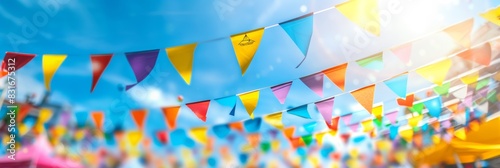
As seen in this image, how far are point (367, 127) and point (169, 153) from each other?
21.1ft

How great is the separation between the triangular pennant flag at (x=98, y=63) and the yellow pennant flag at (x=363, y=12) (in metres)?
3.24

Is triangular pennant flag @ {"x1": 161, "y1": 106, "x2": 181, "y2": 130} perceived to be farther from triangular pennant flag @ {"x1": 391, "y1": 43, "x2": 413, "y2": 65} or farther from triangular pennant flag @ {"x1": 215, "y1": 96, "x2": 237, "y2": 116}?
triangular pennant flag @ {"x1": 391, "y1": 43, "x2": 413, "y2": 65}

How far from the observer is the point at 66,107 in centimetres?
644

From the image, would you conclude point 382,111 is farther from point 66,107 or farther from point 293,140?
point 66,107

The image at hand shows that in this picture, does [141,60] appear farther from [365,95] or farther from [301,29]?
[365,95]

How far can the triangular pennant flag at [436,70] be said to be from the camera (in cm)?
481

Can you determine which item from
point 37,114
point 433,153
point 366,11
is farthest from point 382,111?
point 37,114

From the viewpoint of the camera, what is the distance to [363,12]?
350 centimetres

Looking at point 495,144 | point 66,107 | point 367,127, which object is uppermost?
point 66,107

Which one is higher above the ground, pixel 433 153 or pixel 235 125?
pixel 235 125

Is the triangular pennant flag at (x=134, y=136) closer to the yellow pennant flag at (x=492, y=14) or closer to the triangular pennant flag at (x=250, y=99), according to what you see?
the triangular pennant flag at (x=250, y=99)

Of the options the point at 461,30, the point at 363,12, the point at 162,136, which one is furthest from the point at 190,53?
the point at 162,136

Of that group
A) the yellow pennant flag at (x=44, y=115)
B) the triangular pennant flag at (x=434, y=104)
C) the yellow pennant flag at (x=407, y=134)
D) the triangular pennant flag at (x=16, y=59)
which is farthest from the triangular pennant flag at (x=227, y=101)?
the yellow pennant flag at (x=407, y=134)

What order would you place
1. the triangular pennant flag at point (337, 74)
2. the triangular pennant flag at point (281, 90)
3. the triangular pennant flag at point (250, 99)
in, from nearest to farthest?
the triangular pennant flag at point (337, 74) < the triangular pennant flag at point (281, 90) < the triangular pennant flag at point (250, 99)
